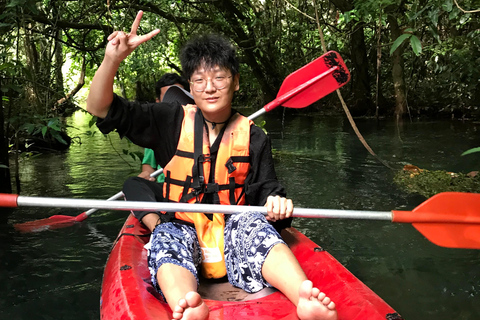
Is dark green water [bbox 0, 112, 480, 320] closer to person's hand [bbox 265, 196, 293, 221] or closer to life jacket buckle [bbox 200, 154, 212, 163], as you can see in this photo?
person's hand [bbox 265, 196, 293, 221]

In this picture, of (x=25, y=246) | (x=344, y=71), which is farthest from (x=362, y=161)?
(x=25, y=246)

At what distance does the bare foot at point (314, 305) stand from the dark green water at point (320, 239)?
105 centimetres

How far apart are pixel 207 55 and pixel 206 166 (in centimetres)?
44

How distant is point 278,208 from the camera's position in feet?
5.94

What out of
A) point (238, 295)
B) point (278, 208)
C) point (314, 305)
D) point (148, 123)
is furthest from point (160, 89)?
point (314, 305)

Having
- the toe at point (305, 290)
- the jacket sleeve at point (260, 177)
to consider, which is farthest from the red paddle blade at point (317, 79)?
the toe at point (305, 290)

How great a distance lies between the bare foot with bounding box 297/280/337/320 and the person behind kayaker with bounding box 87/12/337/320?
18 cm

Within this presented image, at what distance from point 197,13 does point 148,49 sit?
2764 millimetres

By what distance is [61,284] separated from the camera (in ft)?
8.73

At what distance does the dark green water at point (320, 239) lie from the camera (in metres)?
2.45

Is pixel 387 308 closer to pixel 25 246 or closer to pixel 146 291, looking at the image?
pixel 146 291

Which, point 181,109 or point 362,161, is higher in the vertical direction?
point 181,109

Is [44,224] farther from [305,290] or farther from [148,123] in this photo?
[305,290]

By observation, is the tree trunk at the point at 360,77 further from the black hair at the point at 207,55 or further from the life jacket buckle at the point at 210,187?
the life jacket buckle at the point at 210,187
